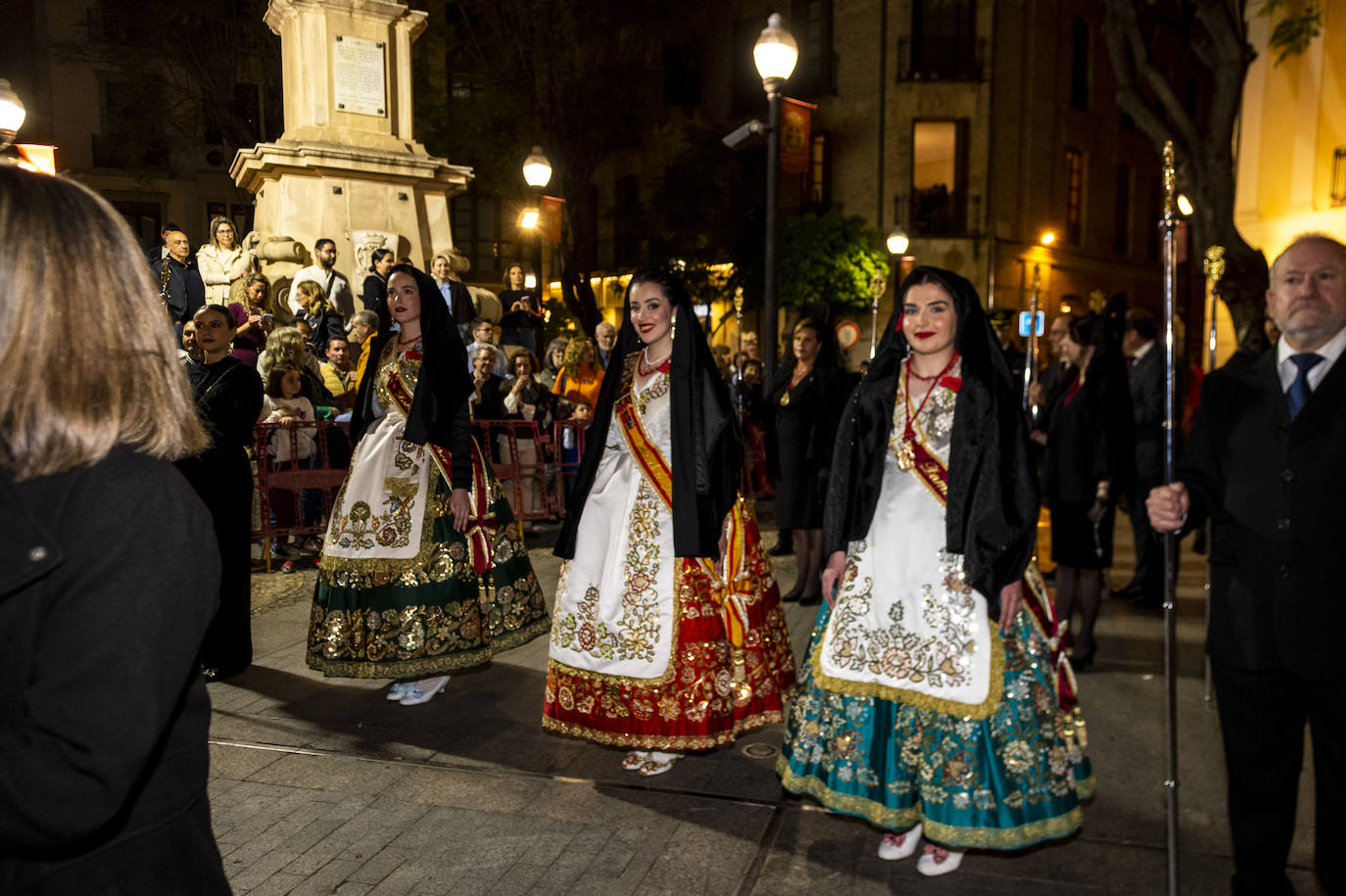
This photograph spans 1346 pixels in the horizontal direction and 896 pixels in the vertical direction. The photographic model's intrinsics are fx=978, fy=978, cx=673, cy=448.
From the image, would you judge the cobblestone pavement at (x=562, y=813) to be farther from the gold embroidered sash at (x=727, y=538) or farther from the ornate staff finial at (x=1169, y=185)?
the ornate staff finial at (x=1169, y=185)

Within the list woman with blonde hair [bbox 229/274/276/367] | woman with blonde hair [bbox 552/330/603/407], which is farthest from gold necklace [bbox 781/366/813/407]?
woman with blonde hair [bbox 229/274/276/367]

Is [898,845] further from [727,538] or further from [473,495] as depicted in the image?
[473,495]

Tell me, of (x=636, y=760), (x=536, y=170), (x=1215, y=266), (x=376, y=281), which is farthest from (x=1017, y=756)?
(x=536, y=170)

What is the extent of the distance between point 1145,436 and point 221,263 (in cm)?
1091

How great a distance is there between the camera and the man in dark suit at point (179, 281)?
1040 cm

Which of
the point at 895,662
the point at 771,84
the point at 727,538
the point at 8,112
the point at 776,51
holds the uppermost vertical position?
the point at 776,51

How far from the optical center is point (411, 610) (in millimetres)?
5145

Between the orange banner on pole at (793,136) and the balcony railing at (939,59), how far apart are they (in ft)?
53.5

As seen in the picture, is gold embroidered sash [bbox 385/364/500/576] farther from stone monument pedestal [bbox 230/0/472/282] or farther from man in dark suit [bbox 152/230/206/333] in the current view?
stone monument pedestal [bbox 230/0/472/282]

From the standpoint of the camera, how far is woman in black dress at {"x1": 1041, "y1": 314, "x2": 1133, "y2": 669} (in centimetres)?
592

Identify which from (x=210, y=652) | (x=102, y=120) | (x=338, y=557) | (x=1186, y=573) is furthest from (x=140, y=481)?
(x=102, y=120)

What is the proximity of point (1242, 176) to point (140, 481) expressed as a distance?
21.4 metres

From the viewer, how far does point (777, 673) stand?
15.1ft

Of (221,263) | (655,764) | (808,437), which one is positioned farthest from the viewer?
(221,263)
